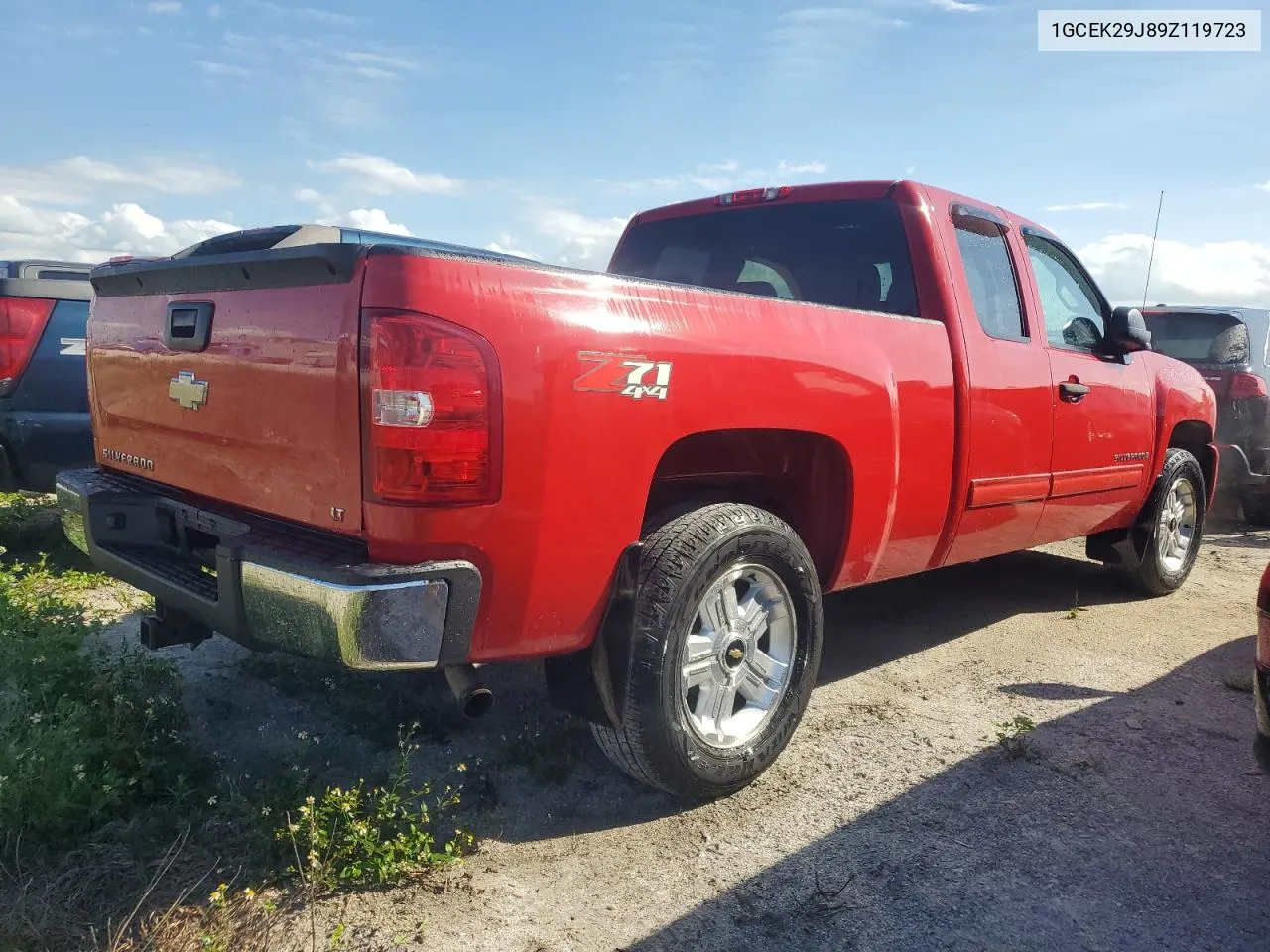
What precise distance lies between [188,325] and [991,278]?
10.5 feet

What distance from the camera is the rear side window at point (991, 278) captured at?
396 cm

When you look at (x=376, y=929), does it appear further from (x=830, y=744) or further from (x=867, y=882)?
(x=830, y=744)

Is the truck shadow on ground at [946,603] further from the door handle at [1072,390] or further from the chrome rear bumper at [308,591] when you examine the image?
the chrome rear bumper at [308,591]

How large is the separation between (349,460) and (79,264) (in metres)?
7.30

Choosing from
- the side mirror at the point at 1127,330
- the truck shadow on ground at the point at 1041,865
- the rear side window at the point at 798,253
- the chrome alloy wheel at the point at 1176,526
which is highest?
the rear side window at the point at 798,253

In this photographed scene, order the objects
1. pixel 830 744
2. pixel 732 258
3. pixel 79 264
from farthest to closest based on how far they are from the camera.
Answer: pixel 79 264 < pixel 732 258 < pixel 830 744

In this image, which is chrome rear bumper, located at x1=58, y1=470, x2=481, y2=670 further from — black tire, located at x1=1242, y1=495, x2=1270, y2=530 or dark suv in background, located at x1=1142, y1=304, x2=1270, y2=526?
black tire, located at x1=1242, y1=495, x2=1270, y2=530

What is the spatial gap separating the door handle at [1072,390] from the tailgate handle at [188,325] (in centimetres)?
349

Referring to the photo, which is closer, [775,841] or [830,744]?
[775,841]

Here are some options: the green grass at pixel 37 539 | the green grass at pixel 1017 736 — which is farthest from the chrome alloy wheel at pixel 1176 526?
the green grass at pixel 37 539

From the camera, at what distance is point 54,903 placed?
7.25ft

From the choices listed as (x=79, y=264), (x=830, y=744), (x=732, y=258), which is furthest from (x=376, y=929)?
(x=79, y=264)

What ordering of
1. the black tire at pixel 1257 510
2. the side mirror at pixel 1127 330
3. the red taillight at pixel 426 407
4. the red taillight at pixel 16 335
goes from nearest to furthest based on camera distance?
the red taillight at pixel 426 407, the side mirror at pixel 1127 330, the red taillight at pixel 16 335, the black tire at pixel 1257 510

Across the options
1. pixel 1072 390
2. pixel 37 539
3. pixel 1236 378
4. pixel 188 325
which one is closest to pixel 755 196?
pixel 1072 390
